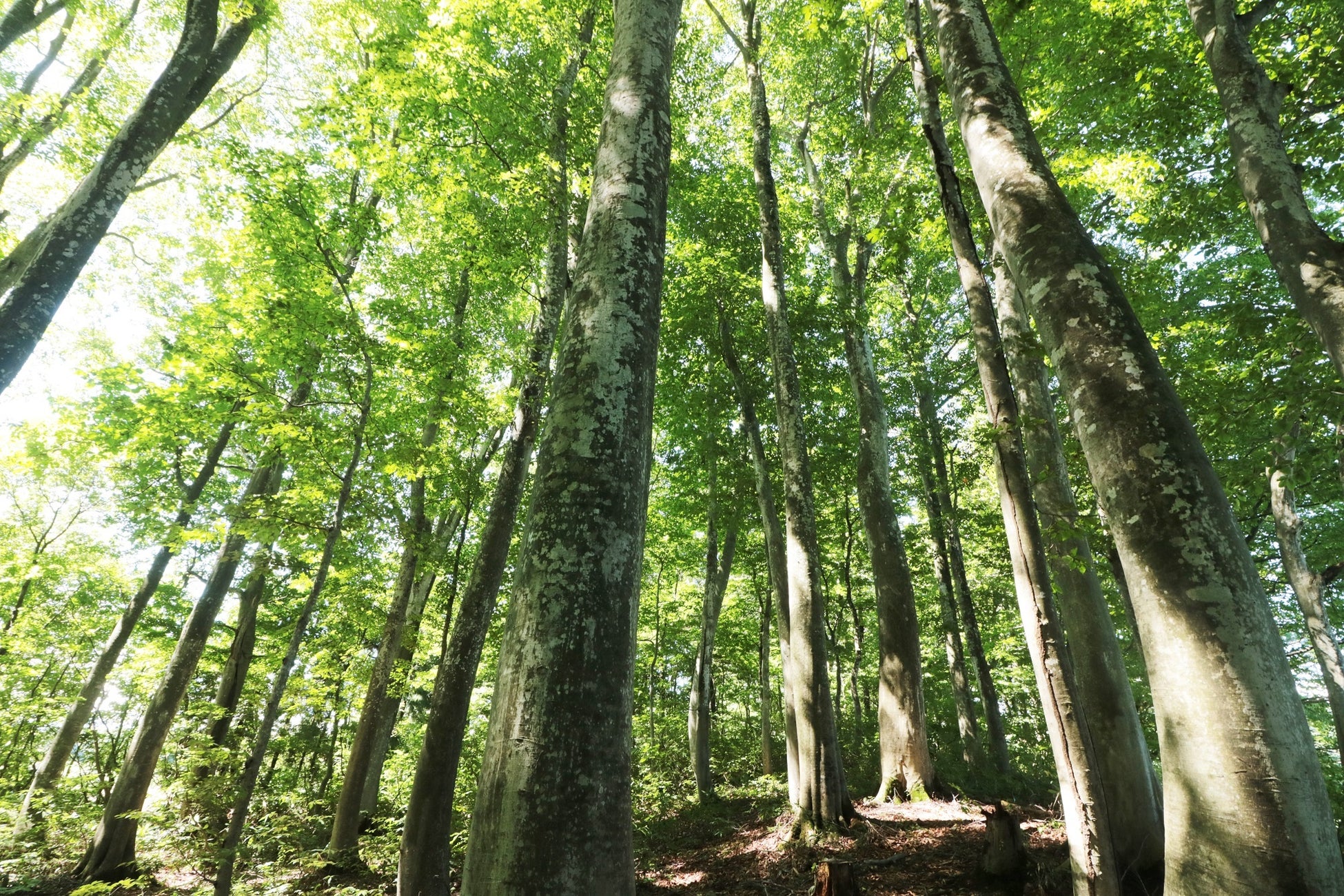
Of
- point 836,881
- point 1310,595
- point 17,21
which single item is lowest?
point 836,881

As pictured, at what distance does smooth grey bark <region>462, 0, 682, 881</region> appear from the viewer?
68.1 inches

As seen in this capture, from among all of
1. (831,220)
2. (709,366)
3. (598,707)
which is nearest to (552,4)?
(709,366)

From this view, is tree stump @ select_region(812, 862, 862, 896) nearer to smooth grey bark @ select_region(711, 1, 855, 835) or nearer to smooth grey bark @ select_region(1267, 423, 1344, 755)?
smooth grey bark @ select_region(711, 1, 855, 835)

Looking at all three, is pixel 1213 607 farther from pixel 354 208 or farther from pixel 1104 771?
pixel 354 208

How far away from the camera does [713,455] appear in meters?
13.5

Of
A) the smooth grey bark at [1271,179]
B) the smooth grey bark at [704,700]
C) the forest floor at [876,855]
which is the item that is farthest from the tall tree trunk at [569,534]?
the smooth grey bark at [704,700]

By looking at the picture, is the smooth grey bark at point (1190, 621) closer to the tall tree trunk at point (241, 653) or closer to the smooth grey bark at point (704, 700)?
the smooth grey bark at point (704, 700)

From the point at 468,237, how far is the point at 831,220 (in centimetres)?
986

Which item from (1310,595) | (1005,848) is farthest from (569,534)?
(1310,595)

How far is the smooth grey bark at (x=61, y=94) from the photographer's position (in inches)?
369

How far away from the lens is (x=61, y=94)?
38.2 ft

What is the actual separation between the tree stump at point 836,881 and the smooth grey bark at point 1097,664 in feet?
6.26

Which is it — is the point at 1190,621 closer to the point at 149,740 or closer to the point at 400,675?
the point at 400,675

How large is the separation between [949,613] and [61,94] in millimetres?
22370
